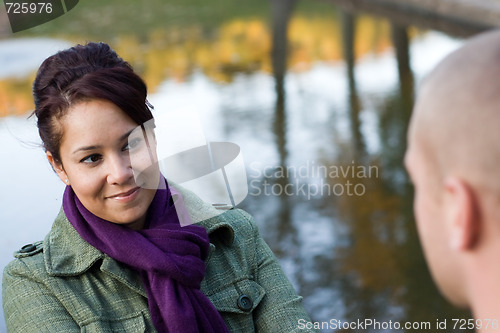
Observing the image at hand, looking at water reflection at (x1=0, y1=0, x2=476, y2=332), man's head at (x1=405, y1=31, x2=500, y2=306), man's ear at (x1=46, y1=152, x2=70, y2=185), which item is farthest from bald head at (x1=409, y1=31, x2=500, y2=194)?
water reflection at (x1=0, y1=0, x2=476, y2=332)

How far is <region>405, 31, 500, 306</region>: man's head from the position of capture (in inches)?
36.7

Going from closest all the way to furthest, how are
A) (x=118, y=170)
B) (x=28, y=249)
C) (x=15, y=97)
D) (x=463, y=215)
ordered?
1. (x=463, y=215)
2. (x=118, y=170)
3. (x=28, y=249)
4. (x=15, y=97)

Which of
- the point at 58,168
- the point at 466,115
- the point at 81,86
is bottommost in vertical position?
the point at 58,168

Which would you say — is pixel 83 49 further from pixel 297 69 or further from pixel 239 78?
pixel 297 69

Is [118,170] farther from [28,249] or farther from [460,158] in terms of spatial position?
[460,158]

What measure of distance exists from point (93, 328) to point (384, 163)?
429cm

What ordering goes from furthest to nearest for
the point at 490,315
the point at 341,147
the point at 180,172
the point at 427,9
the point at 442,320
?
the point at 427,9 < the point at 341,147 < the point at 442,320 < the point at 180,172 < the point at 490,315

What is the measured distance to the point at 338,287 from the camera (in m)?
4.14

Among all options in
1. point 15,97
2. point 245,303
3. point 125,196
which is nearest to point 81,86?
point 125,196

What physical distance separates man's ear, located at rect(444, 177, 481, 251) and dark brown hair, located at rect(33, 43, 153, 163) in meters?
1.06

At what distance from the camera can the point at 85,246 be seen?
6.21 feet

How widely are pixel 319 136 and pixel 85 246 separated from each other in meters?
4.77

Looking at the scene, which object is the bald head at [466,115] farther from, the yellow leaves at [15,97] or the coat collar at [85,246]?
the yellow leaves at [15,97]

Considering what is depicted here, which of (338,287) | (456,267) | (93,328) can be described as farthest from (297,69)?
(456,267)
